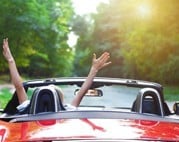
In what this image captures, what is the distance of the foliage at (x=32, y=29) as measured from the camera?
43.2 m

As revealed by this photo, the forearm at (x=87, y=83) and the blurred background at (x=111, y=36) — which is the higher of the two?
the blurred background at (x=111, y=36)

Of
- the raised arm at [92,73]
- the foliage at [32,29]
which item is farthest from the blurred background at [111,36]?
the raised arm at [92,73]

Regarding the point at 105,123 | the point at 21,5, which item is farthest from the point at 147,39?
the point at 105,123

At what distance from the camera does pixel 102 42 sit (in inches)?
2943

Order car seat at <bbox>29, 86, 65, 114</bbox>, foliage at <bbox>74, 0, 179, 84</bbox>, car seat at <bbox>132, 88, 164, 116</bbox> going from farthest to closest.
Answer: foliage at <bbox>74, 0, 179, 84</bbox>
car seat at <bbox>132, 88, 164, 116</bbox>
car seat at <bbox>29, 86, 65, 114</bbox>

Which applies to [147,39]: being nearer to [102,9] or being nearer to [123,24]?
[123,24]

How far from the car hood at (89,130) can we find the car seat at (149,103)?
558mm

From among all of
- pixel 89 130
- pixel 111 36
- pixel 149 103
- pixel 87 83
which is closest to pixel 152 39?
pixel 111 36

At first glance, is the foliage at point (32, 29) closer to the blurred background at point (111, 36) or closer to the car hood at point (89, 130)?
the blurred background at point (111, 36)

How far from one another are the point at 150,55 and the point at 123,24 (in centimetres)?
1896

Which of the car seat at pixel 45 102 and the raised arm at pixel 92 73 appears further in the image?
the raised arm at pixel 92 73

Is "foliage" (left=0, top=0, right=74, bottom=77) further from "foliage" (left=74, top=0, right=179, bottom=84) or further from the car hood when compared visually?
the car hood

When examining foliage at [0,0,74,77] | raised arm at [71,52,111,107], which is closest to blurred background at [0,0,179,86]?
foliage at [0,0,74,77]

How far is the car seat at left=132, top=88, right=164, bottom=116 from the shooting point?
174 inches
